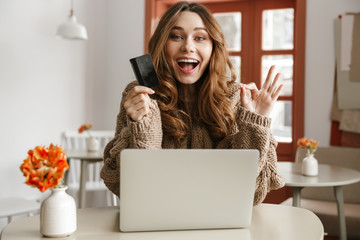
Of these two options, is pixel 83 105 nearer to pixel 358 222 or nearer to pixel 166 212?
pixel 358 222

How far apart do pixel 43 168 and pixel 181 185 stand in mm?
294

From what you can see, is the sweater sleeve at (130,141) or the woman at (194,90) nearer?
the sweater sleeve at (130,141)

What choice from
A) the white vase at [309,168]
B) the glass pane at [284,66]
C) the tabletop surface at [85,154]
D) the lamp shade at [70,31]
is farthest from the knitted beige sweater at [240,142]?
the glass pane at [284,66]

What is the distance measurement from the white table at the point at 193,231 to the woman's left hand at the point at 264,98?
1.05ft

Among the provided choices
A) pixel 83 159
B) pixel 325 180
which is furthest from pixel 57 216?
pixel 83 159

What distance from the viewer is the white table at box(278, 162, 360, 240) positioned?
7.09 feet

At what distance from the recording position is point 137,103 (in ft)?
3.59

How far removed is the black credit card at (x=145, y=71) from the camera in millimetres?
1048

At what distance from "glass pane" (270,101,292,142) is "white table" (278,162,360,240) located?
3.03ft

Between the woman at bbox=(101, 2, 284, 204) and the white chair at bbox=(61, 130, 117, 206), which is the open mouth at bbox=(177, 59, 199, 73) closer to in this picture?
the woman at bbox=(101, 2, 284, 204)

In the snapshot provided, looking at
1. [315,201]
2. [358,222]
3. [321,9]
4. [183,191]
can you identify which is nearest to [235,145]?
[183,191]

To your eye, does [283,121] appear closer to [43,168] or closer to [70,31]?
[70,31]

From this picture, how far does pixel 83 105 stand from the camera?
3.97 m

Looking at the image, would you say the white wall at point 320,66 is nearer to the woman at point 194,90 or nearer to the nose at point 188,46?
the woman at point 194,90
